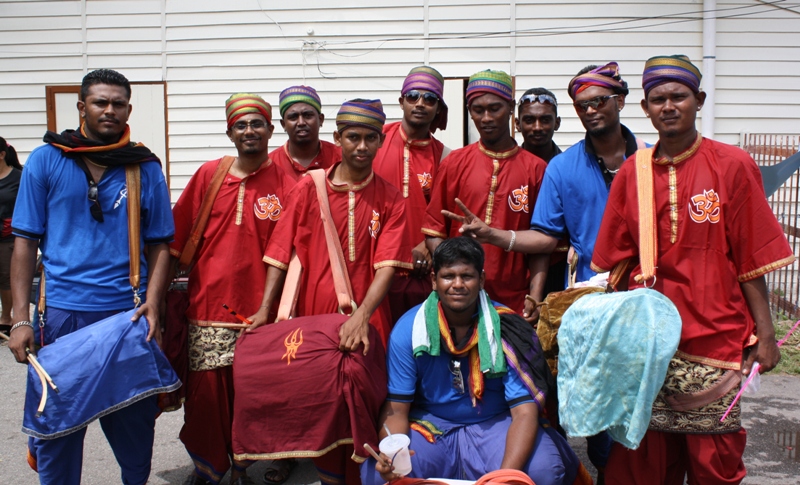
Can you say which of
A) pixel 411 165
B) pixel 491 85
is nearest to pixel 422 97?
pixel 411 165

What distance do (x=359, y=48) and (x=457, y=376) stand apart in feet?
21.2

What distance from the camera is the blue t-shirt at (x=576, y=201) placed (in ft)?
12.7

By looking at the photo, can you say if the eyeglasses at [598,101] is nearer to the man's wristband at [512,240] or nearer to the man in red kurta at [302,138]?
the man's wristband at [512,240]

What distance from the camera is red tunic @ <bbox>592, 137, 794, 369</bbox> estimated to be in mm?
3045

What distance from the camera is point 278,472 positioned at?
4.35 m

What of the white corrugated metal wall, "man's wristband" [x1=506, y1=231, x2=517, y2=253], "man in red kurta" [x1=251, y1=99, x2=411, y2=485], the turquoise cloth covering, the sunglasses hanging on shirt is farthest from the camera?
the white corrugated metal wall

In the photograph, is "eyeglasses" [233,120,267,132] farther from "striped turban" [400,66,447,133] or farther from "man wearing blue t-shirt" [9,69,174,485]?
"striped turban" [400,66,447,133]

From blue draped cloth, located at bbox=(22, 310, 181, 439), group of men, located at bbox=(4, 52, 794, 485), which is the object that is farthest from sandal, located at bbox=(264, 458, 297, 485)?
blue draped cloth, located at bbox=(22, 310, 181, 439)

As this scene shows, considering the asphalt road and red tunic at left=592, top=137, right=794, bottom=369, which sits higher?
red tunic at left=592, top=137, right=794, bottom=369

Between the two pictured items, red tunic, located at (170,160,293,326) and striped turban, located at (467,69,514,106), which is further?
striped turban, located at (467,69,514,106)

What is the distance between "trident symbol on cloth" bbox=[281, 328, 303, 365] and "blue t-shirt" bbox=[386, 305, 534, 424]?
1.51ft

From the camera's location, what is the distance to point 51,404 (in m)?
3.34

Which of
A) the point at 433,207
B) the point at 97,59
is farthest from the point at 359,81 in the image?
the point at 433,207

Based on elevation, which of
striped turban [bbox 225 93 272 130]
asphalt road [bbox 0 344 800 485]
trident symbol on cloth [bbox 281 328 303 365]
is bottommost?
asphalt road [bbox 0 344 800 485]
